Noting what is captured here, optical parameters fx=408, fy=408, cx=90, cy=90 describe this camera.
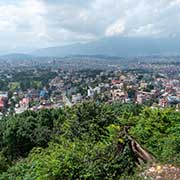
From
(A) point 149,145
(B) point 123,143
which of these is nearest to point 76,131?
(A) point 149,145

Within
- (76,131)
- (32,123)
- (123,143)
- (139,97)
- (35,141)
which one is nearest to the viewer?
(123,143)

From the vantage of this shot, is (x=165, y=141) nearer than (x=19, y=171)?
No

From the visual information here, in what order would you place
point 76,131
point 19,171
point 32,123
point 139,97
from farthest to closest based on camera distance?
1. point 139,97
2. point 32,123
3. point 76,131
4. point 19,171

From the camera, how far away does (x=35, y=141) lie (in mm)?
17125

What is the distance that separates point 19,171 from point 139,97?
122 ft

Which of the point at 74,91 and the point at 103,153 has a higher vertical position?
the point at 103,153

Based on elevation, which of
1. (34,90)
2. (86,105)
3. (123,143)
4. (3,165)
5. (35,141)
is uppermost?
(123,143)

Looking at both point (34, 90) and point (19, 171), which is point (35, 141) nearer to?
point (19, 171)

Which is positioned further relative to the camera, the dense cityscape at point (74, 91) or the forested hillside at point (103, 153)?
the dense cityscape at point (74, 91)

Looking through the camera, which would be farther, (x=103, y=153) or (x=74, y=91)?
(x=74, y=91)

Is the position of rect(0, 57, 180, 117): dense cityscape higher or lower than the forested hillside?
lower

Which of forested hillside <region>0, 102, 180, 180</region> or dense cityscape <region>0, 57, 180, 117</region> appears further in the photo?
dense cityscape <region>0, 57, 180, 117</region>

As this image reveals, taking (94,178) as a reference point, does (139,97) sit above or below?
below

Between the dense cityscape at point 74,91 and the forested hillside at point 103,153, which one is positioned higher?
the forested hillside at point 103,153
